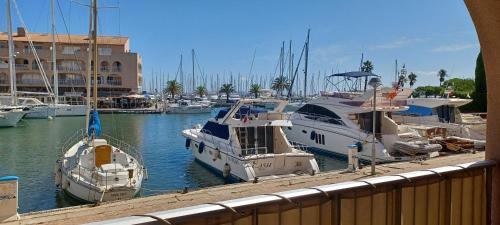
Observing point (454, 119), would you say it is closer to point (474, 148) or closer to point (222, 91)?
point (474, 148)

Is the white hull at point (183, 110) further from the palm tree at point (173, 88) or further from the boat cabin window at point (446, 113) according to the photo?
the boat cabin window at point (446, 113)

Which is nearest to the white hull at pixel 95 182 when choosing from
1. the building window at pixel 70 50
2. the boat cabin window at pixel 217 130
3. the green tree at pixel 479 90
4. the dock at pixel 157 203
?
the dock at pixel 157 203

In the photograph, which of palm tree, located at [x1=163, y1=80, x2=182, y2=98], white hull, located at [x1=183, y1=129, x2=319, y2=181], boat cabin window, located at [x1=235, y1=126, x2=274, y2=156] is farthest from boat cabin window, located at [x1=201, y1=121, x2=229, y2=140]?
palm tree, located at [x1=163, y1=80, x2=182, y2=98]

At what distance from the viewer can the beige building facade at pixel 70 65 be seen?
266 feet

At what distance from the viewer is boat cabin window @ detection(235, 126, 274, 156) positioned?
19.0 m

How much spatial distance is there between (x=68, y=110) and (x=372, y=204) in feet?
236

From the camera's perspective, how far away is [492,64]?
415 centimetres

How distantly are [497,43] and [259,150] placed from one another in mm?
15531

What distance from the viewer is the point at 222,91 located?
125188 millimetres

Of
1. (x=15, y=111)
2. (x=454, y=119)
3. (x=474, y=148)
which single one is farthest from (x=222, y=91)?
(x=474, y=148)

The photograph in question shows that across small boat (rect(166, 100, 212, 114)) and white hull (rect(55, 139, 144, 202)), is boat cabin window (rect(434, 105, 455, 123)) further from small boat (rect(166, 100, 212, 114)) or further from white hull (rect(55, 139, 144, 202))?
small boat (rect(166, 100, 212, 114))

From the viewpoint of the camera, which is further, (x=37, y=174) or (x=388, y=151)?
(x=388, y=151)

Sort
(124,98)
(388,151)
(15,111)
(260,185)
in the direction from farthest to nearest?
(124,98), (15,111), (388,151), (260,185)

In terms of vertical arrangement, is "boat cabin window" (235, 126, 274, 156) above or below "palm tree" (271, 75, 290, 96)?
below
